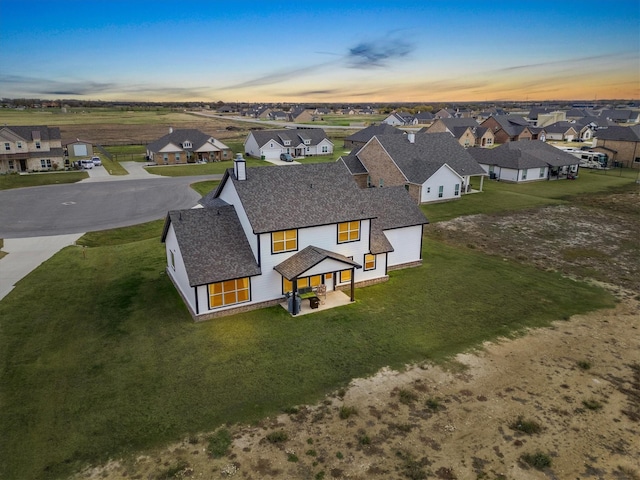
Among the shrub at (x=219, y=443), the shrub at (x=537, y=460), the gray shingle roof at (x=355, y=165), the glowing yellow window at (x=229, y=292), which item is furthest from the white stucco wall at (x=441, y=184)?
the shrub at (x=219, y=443)

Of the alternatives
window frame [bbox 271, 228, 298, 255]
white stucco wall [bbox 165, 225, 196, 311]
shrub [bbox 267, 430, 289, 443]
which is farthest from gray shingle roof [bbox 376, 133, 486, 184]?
shrub [bbox 267, 430, 289, 443]

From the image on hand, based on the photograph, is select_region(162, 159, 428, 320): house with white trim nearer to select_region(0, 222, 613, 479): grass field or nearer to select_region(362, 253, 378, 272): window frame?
select_region(362, 253, 378, 272): window frame

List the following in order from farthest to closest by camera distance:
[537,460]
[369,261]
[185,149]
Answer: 1. [185,149]
2. [369,261]
3. [537,460]

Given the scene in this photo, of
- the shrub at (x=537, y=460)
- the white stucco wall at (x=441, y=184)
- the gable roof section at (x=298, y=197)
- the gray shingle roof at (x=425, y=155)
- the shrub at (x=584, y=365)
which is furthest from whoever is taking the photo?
the gray shingle roof at (x=425, y=155)

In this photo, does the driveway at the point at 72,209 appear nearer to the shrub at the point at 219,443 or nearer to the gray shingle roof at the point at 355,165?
the shrub at the point at 219,443

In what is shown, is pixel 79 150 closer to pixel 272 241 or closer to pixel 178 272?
pixel 178 272

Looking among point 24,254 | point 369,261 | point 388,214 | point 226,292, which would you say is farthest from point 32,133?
point 369,261

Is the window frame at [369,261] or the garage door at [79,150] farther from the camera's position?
the garage door at [79,150]

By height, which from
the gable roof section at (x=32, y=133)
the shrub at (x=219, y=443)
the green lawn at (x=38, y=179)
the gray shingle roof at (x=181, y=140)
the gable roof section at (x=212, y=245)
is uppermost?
the gable roof section at (x=32, y=133)
